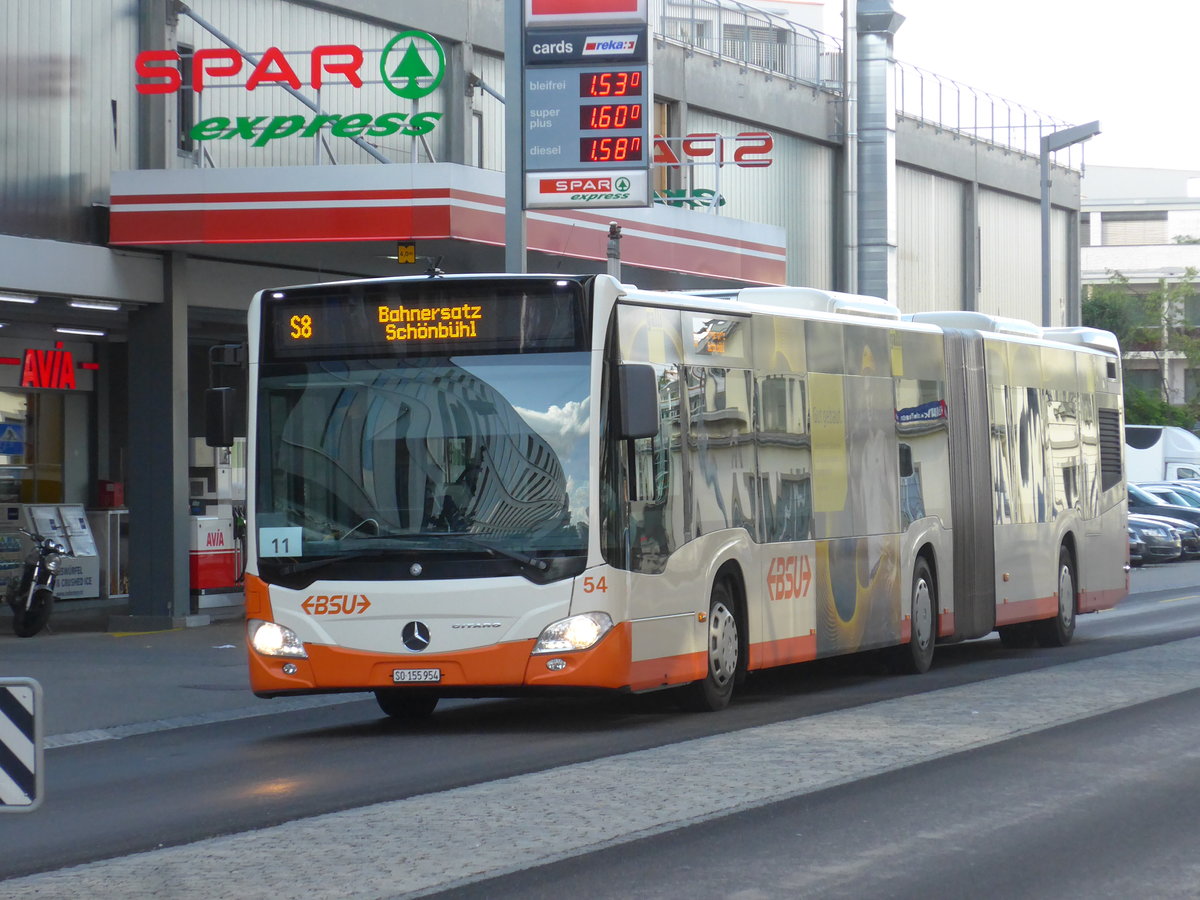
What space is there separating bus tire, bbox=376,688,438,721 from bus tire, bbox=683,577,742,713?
189cm

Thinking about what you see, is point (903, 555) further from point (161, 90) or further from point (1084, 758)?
point (161, 90)

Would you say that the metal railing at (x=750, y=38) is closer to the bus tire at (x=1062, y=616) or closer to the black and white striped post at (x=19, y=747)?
the bus tire at (x=1062, y=616)

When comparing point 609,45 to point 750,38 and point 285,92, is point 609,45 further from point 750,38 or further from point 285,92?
point 750,38

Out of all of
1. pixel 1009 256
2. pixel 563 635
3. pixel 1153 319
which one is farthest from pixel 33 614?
pixel 1153 319

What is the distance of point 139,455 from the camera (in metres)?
22.6

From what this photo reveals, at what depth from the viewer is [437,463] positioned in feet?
39.8

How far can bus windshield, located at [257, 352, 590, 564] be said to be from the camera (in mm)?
12117

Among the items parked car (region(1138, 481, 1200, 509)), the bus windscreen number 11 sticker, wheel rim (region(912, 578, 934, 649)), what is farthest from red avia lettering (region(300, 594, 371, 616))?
parked car (region(1138, 481, 1200, 509))

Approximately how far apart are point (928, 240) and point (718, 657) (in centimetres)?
2944

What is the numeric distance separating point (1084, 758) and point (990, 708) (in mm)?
2290

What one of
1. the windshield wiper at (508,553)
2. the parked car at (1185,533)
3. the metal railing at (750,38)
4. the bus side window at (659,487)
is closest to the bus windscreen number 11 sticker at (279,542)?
the windshield wiper at (508,553)

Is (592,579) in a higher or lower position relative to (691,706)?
higher

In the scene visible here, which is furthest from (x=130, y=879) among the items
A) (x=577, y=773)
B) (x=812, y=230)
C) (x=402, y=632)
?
(x=812, y=230)

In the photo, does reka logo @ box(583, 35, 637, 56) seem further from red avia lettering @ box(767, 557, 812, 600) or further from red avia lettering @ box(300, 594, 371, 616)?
red avia lettering @ box(300, 594, 371, 616)
